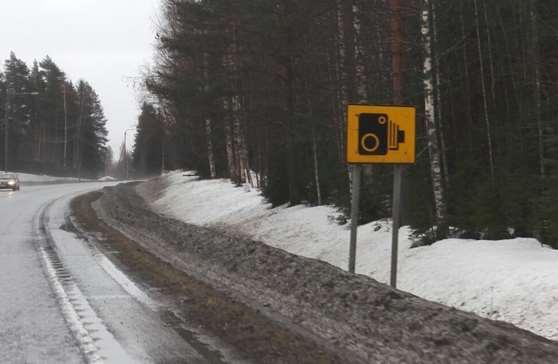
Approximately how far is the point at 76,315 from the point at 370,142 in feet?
14.1

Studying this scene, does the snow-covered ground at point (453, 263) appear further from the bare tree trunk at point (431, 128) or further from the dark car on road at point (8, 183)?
the dark car on road at point (8, 183)

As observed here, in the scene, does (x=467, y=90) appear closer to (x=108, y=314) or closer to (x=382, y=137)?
(x=382, y=137)

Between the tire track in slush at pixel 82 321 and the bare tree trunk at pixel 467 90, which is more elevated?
the bare tree trunk at pixel 467 90

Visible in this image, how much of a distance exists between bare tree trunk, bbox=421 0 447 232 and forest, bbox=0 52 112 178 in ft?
240

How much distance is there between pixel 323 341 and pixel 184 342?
1338 millimetres

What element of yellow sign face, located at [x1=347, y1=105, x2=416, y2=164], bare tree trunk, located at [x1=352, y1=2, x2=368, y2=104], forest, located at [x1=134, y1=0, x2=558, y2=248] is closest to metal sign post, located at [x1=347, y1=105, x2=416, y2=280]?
yellow sign face, located at [x1=347, y1=105, x2=416, y2=164]

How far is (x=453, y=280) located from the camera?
29.6 feet

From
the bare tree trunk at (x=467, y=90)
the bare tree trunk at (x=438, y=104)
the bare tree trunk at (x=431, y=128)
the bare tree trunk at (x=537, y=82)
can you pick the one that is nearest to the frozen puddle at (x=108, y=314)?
the bare tree trunk at (x=431, y=128)

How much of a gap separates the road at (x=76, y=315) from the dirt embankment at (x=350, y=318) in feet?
3.37

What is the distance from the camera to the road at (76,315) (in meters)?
5.55

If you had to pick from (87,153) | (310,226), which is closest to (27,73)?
(87,153)

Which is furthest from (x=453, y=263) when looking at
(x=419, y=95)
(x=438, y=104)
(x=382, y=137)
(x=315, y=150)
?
(x=315, y=150)

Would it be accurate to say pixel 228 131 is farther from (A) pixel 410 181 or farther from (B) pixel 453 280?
(B) pixel 453 280

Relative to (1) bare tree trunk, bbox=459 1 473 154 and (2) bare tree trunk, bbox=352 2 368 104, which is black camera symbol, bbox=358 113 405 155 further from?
(2) bare tree trunk, bbox=352 2 368 104
